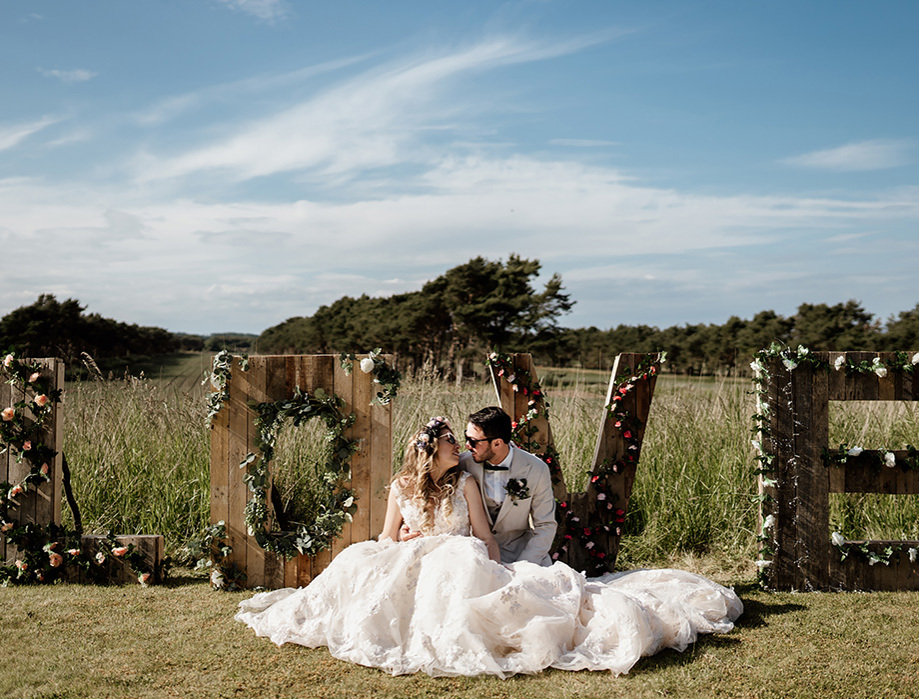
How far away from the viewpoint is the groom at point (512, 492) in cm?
427

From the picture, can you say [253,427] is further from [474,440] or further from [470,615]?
[470,615]

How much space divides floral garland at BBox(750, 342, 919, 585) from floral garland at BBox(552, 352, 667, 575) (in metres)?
0.73

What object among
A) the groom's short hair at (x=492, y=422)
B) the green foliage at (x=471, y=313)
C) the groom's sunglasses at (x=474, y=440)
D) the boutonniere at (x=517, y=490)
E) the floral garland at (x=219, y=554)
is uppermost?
the green foliage at (x=471, y=313)

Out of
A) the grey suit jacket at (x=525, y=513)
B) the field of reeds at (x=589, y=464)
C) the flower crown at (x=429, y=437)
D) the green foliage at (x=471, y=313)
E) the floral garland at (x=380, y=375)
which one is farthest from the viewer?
the green foliage at (x=471, y=313)

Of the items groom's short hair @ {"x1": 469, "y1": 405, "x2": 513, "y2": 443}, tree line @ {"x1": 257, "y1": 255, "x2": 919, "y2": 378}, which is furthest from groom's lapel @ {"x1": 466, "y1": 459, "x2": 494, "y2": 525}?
tree line @ {"x1": 257, "y1": 255, "x2": 919, "y2": 378}

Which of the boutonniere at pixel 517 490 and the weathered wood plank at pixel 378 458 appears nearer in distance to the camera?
the boutonniere at pixel 517 490

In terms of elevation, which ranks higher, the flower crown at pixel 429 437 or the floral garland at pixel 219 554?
the flower crown at pixel 429 437

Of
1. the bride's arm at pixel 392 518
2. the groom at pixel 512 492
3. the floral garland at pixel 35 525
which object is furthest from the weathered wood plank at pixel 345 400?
the floral garland at pixel 35 525

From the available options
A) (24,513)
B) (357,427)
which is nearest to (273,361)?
(357,427)

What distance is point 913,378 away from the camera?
Result: 4820 mm

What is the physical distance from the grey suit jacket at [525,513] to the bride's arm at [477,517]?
0.13 meters

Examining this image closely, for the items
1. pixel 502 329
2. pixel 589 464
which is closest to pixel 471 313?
pixel 502 329

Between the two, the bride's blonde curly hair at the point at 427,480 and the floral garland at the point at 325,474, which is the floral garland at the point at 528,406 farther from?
the floral garland at the point at 325,474

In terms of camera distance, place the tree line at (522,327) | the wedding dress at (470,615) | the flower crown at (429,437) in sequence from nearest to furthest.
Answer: the wedding dress at (470,615)
the flower crown at (429,437)
the tree line at (522,327)
